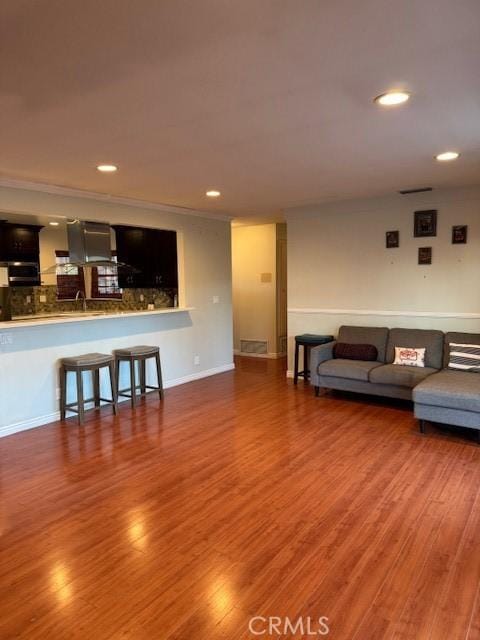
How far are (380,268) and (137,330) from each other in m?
3.15

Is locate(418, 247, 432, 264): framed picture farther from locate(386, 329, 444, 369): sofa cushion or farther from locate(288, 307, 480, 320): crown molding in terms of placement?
locate(386, 329, 444, 369): sofa cushion

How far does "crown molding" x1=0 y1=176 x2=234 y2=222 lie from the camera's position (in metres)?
4.18

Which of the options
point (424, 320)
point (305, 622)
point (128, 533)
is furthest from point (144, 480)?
point (424, 320)

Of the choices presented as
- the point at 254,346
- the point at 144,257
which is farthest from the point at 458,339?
the point at 144,257

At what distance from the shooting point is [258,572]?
2188mm

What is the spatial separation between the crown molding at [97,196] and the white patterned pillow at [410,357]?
3260 mm

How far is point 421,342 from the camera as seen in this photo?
196 inches

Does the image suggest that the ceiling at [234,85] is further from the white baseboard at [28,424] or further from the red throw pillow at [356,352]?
the white baseboard at [28,424]

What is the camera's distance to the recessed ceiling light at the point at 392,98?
2273 millimetres

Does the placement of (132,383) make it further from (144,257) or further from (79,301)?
(79,301)

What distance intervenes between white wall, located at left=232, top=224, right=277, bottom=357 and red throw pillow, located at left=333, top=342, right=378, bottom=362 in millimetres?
2614

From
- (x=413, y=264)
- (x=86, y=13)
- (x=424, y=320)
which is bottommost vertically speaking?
(x=424, y=320)

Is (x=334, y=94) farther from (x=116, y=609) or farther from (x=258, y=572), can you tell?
(x=116, y=609)

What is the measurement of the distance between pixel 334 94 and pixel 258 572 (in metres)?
2.45
